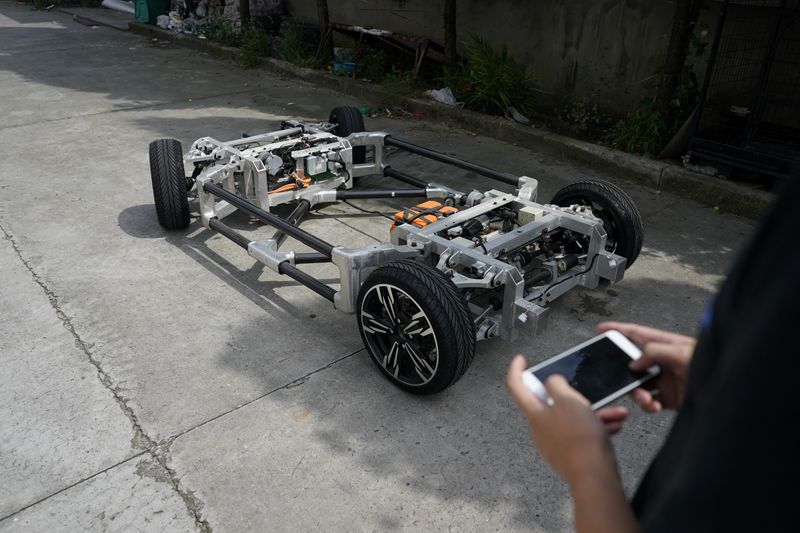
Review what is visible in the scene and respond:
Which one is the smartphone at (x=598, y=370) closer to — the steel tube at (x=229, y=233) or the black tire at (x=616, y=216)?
the black tire at (x=616, y=216)

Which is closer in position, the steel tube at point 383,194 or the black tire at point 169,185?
the black tire at point 169,185

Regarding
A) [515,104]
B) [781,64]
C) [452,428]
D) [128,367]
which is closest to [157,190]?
[128,367]

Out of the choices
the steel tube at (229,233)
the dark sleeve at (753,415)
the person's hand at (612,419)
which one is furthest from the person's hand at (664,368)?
the steel tube at (229,233)

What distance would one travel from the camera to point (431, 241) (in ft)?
12.4

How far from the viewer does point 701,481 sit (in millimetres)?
694

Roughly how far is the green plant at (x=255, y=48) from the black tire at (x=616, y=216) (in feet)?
28.9

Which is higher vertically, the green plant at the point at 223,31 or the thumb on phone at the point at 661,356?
the thumb on phone at the point at 661,356

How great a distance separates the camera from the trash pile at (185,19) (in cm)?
1415

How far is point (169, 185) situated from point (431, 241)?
246cm

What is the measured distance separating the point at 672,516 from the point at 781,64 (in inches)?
271

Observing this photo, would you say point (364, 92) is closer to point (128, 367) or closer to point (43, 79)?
point (43, 79)

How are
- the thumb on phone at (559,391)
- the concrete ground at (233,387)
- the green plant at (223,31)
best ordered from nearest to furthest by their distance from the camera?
the thumb on phone at (559,391) → the concrete ground at (233,387) → the green plant at (223,31)

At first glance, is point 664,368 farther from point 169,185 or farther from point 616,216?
point 169,185

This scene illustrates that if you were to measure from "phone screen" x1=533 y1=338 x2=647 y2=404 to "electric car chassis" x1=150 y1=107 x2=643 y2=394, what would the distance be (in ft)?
5.94
